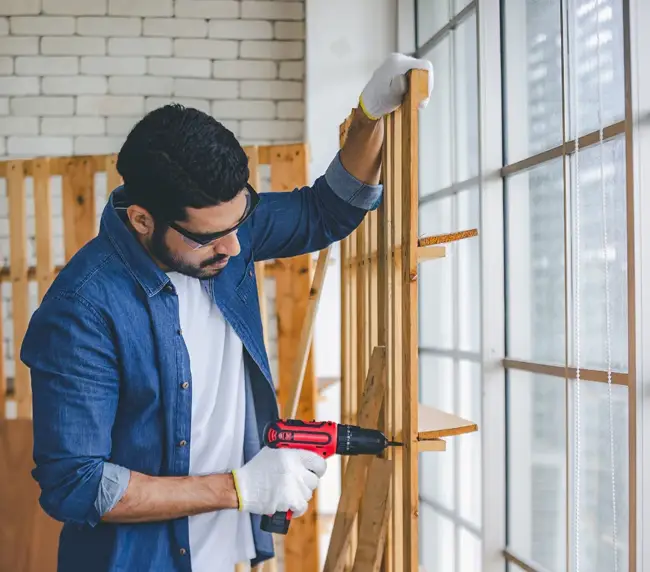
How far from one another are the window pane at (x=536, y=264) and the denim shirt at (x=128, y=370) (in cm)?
67

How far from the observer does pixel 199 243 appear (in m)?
1.60

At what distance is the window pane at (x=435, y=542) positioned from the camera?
3072 mm

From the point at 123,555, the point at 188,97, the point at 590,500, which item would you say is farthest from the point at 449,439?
the point at 188,97

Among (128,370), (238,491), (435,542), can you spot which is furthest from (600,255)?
(435,542)

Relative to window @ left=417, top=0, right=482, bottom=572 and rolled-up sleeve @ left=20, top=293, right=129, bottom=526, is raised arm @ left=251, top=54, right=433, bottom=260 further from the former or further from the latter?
window @ left=417, top=0, right=482, bottom=572

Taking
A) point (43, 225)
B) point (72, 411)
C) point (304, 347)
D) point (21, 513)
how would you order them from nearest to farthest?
Answer: point (72, 411)
point (304, 347)
point (43, 225)
point (21, 513)

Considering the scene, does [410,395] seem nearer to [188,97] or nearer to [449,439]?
[449,439]

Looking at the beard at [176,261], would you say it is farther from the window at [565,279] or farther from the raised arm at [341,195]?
the window at [565,279]

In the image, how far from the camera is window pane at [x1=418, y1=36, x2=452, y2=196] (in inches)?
122

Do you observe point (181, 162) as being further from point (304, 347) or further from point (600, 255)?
point (304, 347)

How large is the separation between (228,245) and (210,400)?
1.19 feet

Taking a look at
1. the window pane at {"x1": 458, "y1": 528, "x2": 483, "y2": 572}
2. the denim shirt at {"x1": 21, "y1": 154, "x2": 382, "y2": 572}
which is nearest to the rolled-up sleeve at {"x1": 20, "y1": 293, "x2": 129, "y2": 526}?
the denim shirt at {"x1": 21, "y1": 154, "x2": 382, "y2": 572}

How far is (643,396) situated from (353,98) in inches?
83.4

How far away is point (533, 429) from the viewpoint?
7.93 ft
